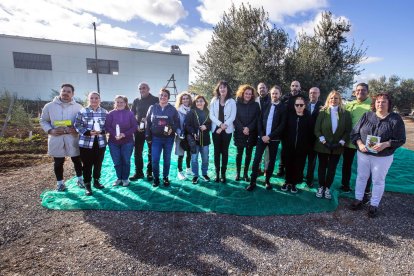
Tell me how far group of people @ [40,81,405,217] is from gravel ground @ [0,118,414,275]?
0.68m

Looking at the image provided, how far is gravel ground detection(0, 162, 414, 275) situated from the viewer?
2.53 metres

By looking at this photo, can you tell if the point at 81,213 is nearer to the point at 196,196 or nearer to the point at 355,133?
the point at 196,196

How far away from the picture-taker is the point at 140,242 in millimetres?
2955

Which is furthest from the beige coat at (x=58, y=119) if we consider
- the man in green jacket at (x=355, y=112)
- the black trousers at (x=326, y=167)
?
the man in green jacket at (x=355, y=112)

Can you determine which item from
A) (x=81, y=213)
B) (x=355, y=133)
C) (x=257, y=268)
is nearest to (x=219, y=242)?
(x=257, y=268)

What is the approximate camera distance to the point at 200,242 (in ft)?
9.75

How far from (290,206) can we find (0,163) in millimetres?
7047

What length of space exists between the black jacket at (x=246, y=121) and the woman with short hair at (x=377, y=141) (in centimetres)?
161

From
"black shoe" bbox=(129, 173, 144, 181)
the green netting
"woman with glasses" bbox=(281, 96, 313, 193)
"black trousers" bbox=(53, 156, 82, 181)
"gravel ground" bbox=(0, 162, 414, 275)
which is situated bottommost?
"gravel ground" bbox=(0, 162, 414, 275)

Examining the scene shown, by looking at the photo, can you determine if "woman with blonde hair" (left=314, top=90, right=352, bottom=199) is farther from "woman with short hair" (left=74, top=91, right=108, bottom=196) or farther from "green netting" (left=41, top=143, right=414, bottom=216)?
"woman with short hair" (left=74, top=91, right=108, bottom=196)

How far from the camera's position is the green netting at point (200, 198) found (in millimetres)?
3775

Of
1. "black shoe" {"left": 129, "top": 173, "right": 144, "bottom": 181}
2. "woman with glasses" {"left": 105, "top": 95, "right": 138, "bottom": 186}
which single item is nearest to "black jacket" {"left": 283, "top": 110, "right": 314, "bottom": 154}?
"woman with glasses" {"left": 105, "top": 95, "right": 138, "bottom": 186}

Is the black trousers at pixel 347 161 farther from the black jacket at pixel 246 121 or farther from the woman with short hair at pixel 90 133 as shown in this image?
the woman with short hair at pixel 90 133

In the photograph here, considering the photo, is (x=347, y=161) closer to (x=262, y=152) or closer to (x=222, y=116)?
(x=262, y=152)
